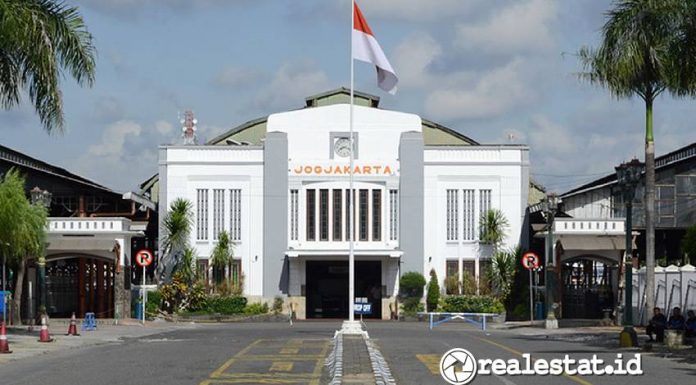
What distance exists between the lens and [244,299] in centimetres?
6341

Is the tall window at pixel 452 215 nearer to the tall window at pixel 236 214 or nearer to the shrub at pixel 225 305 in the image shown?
the tall window at pixel 236 214

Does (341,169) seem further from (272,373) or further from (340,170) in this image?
(272,373)

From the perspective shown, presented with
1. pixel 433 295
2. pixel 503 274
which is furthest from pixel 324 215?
pixel 503 274

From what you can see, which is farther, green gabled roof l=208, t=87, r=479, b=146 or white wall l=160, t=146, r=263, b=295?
green gabled roof l=208, t=87, r=479, b=146

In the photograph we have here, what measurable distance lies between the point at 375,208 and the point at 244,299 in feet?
28.4

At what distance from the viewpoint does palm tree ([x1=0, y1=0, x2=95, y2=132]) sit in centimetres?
3112

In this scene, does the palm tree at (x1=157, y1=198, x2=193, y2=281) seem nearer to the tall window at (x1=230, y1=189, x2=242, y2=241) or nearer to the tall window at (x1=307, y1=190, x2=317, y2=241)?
the tall window at (x1=230, y1=189, x2=242, y2=241)

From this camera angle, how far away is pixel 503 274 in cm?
6325

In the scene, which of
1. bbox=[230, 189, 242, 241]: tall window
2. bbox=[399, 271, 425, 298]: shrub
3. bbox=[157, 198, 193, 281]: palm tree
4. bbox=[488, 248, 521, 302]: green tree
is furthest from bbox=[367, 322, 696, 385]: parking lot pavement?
bbox=[157, 198, 193, 281]: palm tree

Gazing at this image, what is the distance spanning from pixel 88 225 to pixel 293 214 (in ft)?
40.0

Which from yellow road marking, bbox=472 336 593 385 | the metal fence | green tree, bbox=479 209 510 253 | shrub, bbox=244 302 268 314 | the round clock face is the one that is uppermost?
the round clock face

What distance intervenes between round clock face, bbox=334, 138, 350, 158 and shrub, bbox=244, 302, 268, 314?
30.4 feet

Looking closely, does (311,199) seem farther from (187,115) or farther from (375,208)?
(187,115)

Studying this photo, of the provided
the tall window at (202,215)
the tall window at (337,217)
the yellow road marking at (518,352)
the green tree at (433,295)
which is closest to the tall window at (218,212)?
the tall window at (202,215)
